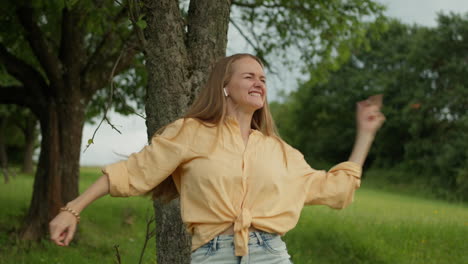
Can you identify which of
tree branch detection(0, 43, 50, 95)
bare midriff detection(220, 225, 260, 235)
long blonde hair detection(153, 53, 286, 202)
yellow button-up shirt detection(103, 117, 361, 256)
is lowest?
bare midriff detection(220, 225, 260, 235)

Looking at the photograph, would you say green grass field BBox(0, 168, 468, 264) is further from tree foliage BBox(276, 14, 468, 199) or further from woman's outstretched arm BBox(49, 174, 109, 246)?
tree foliage BBox(276, 14, 468, 199)

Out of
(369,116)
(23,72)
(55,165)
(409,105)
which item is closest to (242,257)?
(369,116)

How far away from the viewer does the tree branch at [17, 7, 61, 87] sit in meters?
10.9

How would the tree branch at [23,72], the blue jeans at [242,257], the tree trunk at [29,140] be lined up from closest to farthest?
1. the blue jeans at [242,257]
2. the tree branch at [23,72]
3. the tree trunk at [29,140]

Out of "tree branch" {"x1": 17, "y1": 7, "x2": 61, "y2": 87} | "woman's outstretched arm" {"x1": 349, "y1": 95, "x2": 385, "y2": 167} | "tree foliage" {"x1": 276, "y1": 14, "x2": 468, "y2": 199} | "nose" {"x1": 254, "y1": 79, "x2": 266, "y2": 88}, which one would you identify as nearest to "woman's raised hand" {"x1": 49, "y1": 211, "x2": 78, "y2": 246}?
"nose" {"x1": 254, "y1": 79, "x2": 266, "y2": 88}

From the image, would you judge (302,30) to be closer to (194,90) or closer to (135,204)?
(135,204)

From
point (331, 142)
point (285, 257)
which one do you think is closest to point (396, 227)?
point (285, 257)

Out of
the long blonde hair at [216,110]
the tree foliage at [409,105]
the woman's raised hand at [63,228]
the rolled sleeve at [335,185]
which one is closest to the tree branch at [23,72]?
the long blonde hair at [216,110]

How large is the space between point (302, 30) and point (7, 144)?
31277 mm

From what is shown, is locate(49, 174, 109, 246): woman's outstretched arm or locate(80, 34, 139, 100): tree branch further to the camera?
locate(80, 34, 139, 100): tree branch

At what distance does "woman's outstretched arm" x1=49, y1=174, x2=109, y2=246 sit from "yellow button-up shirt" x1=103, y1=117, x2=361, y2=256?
66 millimetres

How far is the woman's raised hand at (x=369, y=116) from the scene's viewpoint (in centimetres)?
325

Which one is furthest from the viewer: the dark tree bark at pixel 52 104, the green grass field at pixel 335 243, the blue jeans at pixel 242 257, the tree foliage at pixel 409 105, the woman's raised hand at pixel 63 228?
the tree foliage at pixel 409 105

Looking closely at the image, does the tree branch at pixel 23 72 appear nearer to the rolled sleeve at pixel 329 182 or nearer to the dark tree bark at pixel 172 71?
the dark tree bark at pixel 172 71
